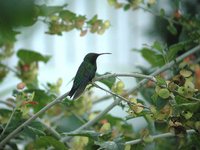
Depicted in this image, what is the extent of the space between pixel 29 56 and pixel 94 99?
195 mm

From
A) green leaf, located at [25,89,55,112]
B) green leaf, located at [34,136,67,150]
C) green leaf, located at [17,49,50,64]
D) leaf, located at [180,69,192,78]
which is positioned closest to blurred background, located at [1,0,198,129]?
green leaf, located at [17,49,50,64]

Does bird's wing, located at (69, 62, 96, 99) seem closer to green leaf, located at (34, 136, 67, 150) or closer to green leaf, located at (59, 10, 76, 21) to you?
green leaf, located at (34, 136, 67, 150)

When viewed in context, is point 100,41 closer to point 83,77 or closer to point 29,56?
point 29,56

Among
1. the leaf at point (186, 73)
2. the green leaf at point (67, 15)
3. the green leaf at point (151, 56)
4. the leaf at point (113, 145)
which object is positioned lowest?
the green leaf at point (151, 56)

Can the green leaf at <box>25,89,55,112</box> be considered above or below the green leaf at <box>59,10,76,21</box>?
below

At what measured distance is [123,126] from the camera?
2.71 ft

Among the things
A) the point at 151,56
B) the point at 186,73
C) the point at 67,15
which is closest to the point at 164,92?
the point at 186,73

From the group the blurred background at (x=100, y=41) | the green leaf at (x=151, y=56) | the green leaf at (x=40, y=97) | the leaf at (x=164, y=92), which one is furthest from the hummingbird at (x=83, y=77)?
the blurred background at (x=100, y=41)

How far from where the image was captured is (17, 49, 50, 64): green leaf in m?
0.92

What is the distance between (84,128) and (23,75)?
0.29 meters

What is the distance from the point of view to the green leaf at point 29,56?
921 millimetres

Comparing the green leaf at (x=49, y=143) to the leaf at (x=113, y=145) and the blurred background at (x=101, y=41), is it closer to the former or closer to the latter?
the leaf at (x=113, y=145)

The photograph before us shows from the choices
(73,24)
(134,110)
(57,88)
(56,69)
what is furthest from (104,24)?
(56,69)

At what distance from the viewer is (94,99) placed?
1007 mm
